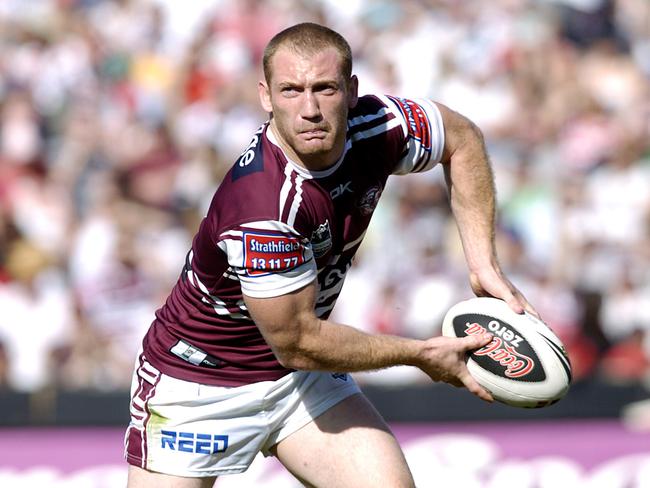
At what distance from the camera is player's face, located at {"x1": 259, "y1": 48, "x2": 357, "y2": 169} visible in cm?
414

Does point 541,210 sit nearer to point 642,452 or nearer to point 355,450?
point 642,452

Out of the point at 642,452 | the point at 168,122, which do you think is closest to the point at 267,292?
the point at 642,452

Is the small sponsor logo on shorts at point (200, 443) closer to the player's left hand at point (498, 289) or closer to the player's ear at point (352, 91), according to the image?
the player's left hand at point (498, 289)

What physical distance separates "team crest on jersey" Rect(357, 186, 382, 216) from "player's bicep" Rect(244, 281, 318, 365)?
44 centimetres

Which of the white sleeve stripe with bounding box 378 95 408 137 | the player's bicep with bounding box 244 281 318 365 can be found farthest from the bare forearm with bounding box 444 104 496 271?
the player's bicep with bounding box 244 281 318 365

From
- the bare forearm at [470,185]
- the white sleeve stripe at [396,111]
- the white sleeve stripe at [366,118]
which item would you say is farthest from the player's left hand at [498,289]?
the white sleeve stripe at [366,118]

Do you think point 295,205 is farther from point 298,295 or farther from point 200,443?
point 200,443

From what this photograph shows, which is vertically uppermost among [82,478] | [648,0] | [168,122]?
[648,0]

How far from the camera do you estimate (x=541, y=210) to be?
9383mm

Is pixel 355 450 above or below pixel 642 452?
above

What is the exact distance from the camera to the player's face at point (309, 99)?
13.6ft

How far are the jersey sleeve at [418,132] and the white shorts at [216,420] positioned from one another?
954mm

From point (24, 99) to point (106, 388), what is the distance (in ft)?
11.8

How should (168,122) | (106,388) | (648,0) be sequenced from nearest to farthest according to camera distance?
(106,388), (168,122), (648,0)
